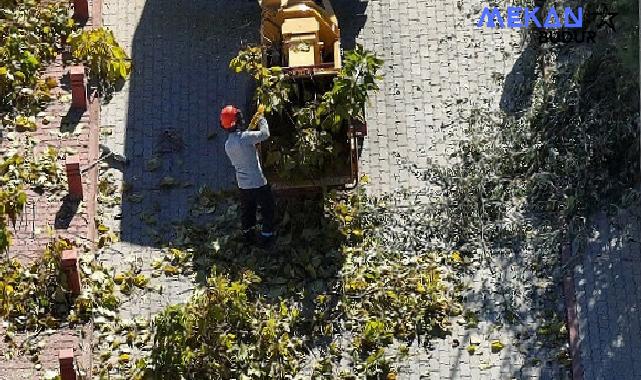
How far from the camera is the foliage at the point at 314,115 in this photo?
16.8 m

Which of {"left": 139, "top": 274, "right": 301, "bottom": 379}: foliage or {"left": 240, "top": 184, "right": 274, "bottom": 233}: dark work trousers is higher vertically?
{"left": 240, "top": 184, "right": 274, "bottom": 233}: dark work trousers

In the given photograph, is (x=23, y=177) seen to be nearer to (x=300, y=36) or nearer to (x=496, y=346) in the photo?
(x=300, y=36)

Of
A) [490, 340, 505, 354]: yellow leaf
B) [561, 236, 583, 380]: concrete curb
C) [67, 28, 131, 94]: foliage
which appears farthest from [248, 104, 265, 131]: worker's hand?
[561, 236, 583, 380]: concrete curb

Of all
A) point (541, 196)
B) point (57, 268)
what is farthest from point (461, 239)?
point (57, 268)

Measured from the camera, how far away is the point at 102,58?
1903cm

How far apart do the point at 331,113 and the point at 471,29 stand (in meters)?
3.34

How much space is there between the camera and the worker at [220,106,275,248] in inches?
650

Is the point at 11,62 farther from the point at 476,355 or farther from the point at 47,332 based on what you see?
the point at 476,355
